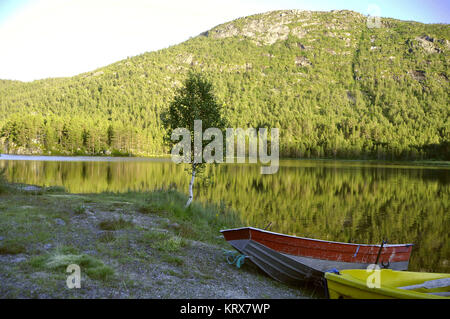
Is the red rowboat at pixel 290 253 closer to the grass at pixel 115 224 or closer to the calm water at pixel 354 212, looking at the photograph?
the grass at pixel 115 224

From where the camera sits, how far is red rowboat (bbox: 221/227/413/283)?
9477mm

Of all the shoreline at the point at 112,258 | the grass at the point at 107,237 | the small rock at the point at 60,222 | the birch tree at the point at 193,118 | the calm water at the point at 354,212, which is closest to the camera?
the shoreline at the point at 112,258

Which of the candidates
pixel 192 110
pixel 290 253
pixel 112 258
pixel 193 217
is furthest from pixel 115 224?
pixel 192 110

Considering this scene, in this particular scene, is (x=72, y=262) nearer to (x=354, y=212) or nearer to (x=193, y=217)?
(x=193, y=217)

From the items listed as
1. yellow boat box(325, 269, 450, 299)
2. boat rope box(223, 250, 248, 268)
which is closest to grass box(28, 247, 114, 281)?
boat rope box(223, 250, 248, 268)

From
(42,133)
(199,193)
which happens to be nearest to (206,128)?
(199,193)

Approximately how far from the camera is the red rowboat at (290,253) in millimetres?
9477

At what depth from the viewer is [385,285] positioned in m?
7.49

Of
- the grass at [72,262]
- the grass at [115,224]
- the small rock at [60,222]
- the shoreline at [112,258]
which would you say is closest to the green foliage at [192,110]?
the shoreline at [112,258]

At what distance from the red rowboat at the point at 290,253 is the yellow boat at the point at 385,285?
159cm

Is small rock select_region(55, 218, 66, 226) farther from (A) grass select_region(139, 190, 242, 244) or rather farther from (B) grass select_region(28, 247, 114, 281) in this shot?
(A) grass select_region(139, 190, 242, 244)

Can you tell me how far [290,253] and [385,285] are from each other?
2.89 m
